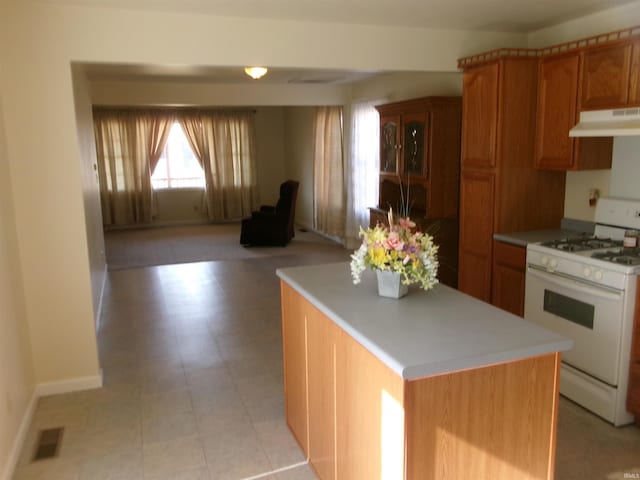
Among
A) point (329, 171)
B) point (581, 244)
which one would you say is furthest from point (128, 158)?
point (581, 244)

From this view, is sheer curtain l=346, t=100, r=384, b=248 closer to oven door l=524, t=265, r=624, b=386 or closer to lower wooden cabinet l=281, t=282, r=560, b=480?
oven door l=524, t=265, r=624, b=386

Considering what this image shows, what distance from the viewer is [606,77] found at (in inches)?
133

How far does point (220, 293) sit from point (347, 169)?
316 centimetres

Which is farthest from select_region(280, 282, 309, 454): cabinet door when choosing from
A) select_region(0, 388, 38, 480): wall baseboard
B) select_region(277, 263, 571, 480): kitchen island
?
select_region(0, 388, 38, 480): wall baseboard

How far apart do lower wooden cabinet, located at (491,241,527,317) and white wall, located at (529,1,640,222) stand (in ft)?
2.36

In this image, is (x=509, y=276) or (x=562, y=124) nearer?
(x=562, y=124)

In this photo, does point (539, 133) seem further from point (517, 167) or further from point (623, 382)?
point (623, 382)

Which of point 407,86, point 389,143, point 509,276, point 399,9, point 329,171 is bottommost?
point 509,276

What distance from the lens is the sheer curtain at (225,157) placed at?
35.7ft

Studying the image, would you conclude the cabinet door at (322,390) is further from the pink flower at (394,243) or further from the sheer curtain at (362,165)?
the sheer curtain at (362,165)

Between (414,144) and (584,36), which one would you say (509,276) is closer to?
(584,36)

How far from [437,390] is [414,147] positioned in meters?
4.01

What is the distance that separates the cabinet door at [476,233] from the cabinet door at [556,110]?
0.44m

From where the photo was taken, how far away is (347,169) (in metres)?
8.20
